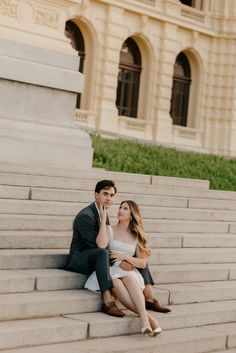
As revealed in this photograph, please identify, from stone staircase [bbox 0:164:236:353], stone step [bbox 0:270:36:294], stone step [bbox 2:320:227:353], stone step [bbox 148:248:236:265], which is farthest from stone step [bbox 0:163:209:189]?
stone step [bbox 2:320:227:353]

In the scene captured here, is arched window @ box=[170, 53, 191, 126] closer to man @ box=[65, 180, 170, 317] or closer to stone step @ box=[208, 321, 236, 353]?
stone step @ box=[208, 321, 236, 353]

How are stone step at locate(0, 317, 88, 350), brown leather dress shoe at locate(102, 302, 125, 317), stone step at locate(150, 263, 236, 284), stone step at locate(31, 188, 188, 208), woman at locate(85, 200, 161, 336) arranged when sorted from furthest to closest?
stone step at locate(31, 188, 188, 208) → stone step at locate(150, 263, 236, 284) → brown leather dress shoe at locate(102, 302, 125, 317) → woman at locate(85, 200, 161, 336) → stone step at locate(0, 317, 88, 350)

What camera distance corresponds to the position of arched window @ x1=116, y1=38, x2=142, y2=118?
3056 cm

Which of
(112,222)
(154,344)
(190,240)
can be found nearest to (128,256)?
(154,344)

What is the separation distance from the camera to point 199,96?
108 ft

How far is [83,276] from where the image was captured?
7.84m

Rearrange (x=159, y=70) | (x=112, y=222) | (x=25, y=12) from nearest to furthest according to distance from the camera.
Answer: (x=112, y=222) → (x=25, y=12) → (x=159, y=70)

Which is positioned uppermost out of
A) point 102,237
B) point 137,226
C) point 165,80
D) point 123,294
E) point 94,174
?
point 165,80

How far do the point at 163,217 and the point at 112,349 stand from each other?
4.21 m

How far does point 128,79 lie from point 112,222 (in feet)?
70.3

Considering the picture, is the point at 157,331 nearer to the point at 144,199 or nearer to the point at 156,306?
the point at 156,306

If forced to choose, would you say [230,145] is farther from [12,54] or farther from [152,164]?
[12,54]

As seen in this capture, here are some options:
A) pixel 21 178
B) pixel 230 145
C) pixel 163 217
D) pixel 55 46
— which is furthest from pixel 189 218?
pixel 230 145

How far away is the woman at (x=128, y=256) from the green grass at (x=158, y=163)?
289 inches
